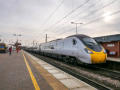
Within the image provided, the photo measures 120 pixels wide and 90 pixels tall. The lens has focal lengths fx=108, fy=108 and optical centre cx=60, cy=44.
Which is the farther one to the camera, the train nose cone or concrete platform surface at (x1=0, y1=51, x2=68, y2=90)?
the train nose cone

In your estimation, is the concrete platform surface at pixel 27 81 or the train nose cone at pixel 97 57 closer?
the concrete platform surface at pixel 27 81

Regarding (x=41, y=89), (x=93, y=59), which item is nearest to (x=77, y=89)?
(x=41, y=89)

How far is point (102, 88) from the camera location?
448cm

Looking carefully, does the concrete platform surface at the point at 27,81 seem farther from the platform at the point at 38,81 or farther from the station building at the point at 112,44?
the station building at the point at 112,44

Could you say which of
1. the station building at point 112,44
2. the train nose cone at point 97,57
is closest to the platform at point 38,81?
the train nose cone at point 97,57

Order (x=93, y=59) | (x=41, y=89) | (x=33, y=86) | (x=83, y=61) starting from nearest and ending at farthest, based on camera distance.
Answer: (x=41, y=89) → (x=33, y=86) → (x=93, y=59) → (x=83, y=61)

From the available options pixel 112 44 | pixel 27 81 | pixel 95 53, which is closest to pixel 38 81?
pixel 27 81

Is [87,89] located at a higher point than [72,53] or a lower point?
lower

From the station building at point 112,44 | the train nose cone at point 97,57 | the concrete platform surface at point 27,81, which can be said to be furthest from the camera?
the station building at point 112,44

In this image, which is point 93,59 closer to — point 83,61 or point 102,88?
point 83,61

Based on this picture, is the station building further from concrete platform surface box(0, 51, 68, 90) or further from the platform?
concrete platform surface box(0, 51, 68, 90)

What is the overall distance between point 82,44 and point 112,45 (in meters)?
11.7

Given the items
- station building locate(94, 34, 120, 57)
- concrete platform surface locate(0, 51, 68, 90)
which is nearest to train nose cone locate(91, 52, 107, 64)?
concrete platform surface locate(0, 51, 68, 90)

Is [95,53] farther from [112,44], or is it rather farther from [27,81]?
[112,44]
